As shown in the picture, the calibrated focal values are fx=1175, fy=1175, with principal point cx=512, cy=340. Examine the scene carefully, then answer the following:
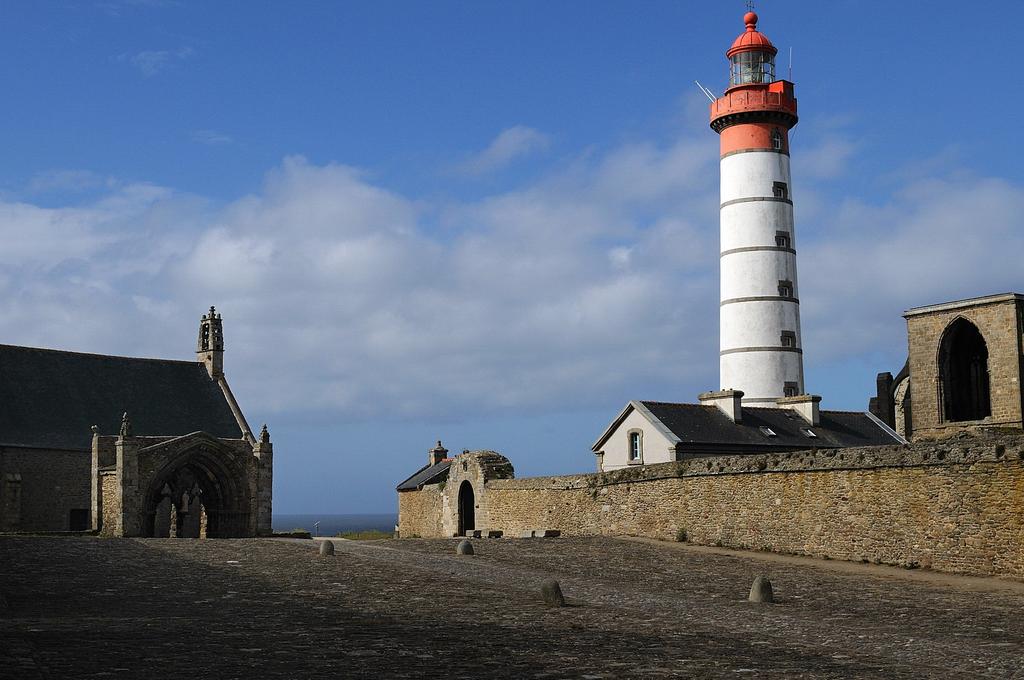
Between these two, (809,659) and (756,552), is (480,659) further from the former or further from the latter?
(756,552)

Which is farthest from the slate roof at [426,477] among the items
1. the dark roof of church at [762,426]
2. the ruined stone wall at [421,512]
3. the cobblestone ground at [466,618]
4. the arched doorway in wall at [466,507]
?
the cobblestone ground at [466,618]

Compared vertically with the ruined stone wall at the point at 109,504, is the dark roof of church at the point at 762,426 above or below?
above

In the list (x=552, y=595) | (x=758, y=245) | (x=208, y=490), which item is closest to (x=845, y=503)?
(x=552, y=595)

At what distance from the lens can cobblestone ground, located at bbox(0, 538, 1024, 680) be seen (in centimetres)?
994

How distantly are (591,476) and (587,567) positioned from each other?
33.4 feet

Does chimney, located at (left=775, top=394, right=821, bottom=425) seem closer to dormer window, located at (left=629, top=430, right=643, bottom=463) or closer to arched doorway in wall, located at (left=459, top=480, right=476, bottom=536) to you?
dormer window, located at (left=629, top=430, right=643, bottom=463)

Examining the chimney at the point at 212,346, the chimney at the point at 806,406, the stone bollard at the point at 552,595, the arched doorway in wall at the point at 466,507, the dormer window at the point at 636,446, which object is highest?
the chimney at the point at 212,346

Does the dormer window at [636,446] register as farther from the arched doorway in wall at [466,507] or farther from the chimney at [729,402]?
the arched doorway in wall at [466,507]

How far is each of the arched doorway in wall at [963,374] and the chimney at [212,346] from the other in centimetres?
3161

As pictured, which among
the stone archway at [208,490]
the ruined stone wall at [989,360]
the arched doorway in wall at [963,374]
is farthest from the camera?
the stone archway at [208,490]

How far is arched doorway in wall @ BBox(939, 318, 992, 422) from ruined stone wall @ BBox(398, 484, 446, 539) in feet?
57.0

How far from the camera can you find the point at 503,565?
2206cm

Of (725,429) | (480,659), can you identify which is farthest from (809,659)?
(725,429)

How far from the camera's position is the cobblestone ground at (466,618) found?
32.6 feet
